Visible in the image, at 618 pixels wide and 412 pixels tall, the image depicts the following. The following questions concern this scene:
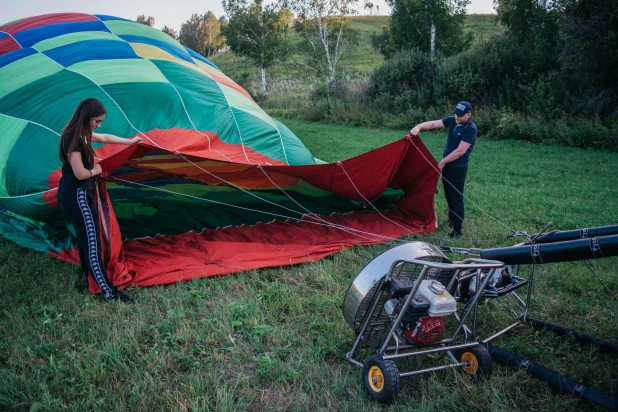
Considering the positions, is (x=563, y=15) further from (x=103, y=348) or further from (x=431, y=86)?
(x=103, y=348)

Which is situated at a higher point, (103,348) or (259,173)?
(259,173)

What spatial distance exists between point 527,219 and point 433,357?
3.53 meters

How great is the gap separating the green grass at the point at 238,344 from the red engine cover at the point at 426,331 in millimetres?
277

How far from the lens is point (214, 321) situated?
3406 mm

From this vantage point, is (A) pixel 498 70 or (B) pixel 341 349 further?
(A) pixel 498 70

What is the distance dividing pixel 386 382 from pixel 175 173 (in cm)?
323

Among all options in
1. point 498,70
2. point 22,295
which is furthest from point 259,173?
point 498,70

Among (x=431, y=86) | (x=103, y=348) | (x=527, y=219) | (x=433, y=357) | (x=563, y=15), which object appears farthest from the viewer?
(x=431, y=86)

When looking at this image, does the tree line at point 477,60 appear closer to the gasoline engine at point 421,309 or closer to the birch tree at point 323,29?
the birch tree at point 323,29

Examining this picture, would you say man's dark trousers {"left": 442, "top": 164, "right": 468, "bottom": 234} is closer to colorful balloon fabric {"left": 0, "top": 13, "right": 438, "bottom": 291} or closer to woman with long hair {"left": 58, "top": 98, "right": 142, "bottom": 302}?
colorful balloon fabric {"left": 0, "top": 13, "right": 438, "bottom": 291}

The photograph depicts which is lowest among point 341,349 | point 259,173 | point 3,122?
point 341,349

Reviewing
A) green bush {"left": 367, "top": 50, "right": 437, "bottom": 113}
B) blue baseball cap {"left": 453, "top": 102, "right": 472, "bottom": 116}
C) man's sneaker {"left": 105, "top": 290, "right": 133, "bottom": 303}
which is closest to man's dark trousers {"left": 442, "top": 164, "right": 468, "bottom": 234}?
blue baseball cap {"left": 453, "top": 102, "right": 472, "bottom": 116}

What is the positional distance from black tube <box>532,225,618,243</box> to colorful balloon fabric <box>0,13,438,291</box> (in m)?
2.38

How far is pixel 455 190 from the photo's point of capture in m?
5.16
